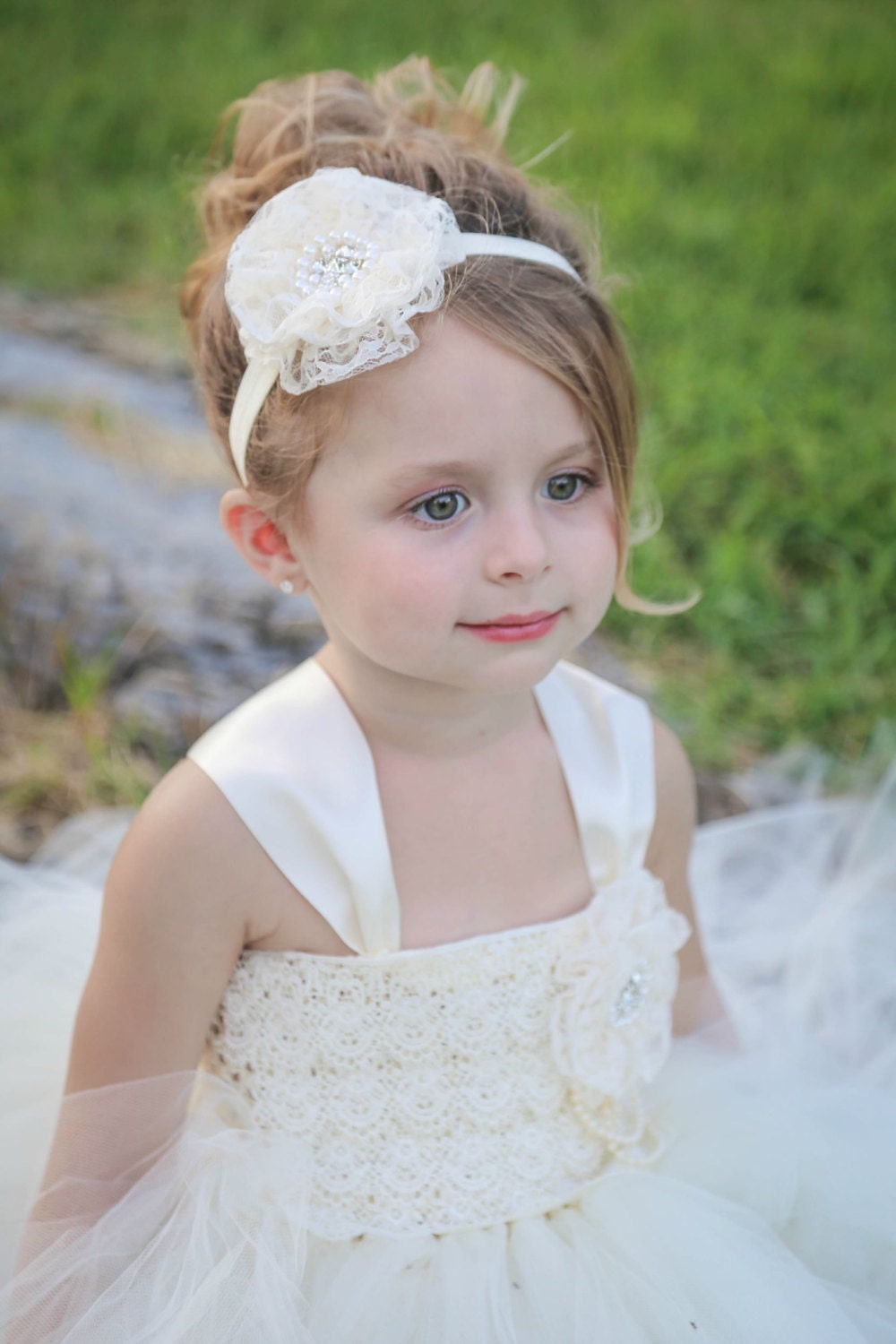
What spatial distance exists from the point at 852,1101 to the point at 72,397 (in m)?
2.47

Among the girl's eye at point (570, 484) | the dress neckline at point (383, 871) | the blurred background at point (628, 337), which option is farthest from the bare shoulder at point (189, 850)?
the blurred background at point (628, 337)

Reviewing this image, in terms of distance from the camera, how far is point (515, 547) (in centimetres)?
124

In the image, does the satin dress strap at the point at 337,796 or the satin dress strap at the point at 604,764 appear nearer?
the satin dress strap at the point at 337,796

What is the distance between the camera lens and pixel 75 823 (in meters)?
2.05

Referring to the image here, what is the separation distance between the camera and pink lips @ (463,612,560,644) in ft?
4.21

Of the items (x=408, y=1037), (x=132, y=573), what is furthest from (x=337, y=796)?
(x=132, y=573)

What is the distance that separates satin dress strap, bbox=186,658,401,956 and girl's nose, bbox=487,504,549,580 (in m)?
0.29

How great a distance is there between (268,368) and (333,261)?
0.40ft

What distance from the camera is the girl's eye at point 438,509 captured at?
126 centimetres

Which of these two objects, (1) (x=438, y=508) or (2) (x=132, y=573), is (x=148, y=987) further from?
(2) (x=132, y=573)

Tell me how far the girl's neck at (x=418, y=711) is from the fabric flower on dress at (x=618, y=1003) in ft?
0.76

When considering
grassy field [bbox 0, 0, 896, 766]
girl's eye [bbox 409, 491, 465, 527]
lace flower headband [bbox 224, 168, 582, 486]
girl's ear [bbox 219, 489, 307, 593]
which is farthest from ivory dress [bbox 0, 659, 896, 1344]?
grassy field [bbox 0, 0, 896, 766]

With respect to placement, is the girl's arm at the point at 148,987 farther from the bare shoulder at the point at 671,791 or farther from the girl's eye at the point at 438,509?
the bare shoulder at the point at 671,791

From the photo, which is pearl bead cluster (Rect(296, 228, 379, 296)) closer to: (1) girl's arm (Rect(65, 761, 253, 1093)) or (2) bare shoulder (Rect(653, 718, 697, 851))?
(1) girl's arm (Rect(65, 761, 253, 1093))
